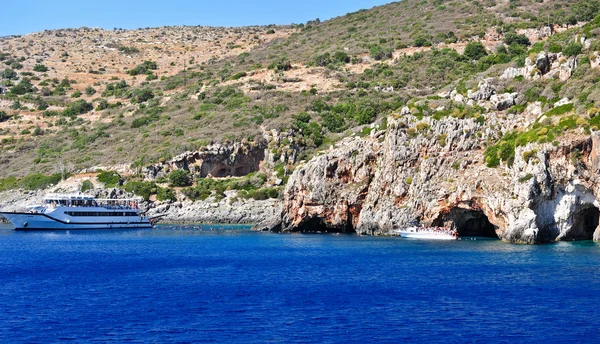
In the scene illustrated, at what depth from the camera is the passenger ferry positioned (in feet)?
301

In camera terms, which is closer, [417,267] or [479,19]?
[417,267]

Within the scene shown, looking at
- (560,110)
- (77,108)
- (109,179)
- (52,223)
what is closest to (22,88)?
(77,108)

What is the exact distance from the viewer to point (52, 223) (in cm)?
9306

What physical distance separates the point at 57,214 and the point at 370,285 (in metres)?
61.1

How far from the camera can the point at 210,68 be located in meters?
174

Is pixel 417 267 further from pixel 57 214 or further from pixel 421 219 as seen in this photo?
pixel 57 214

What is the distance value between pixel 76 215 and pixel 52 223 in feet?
9.88

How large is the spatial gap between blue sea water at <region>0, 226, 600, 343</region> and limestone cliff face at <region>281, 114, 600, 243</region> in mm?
3337

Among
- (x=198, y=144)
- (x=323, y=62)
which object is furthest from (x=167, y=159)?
(x=323, y=62)

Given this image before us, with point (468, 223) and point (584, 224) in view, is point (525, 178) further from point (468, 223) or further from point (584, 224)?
point (468, 223)

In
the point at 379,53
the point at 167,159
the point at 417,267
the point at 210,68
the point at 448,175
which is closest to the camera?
the point at 417,267

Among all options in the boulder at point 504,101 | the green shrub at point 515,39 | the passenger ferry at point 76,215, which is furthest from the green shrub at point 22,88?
the boulder at point 504,101

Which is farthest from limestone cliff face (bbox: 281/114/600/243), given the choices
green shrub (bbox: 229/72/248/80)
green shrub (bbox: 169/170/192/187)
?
green shrub (bbox: 229/72/248/80)

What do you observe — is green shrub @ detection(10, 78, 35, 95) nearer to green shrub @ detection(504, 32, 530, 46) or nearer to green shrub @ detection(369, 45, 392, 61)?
green shrub @ detection(369, 45, 392, 61)
